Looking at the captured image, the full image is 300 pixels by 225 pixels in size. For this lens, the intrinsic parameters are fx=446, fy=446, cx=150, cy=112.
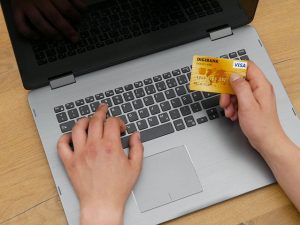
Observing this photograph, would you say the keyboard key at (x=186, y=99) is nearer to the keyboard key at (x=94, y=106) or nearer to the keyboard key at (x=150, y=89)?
the keyboard key at (x=150, y=89)

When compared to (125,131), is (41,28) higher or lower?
higher

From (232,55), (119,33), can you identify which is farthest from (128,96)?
(232,55)

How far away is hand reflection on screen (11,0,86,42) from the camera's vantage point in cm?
79

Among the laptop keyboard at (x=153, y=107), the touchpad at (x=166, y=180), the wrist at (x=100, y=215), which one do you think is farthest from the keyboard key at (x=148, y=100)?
the wrist at (x=100, y=215)

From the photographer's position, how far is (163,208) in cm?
77

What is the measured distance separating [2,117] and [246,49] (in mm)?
500

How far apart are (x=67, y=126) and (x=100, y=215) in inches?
7.2

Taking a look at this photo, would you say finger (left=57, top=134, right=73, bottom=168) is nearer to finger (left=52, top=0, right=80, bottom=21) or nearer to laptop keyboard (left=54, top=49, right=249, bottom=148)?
laptop keyboard (left=54, top=49, right=249, bottom=148)

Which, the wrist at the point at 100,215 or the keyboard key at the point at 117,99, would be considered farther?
the keyboard key at the point at 117,99

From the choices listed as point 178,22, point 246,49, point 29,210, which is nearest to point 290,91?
point 246,49

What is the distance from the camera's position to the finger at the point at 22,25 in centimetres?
80

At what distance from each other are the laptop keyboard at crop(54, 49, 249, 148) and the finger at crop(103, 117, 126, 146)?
0.03 meters

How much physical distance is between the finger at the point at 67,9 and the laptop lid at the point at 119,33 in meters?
0.02

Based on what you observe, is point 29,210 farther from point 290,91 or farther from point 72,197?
point 290,91
